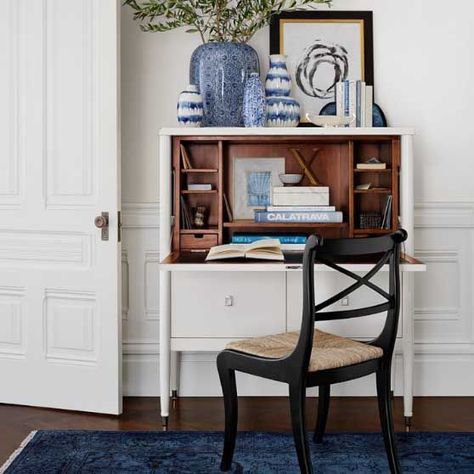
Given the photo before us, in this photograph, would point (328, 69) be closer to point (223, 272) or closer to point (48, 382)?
point (223, 272)

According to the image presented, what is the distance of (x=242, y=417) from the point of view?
3422mm

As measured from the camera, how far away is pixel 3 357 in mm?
3576

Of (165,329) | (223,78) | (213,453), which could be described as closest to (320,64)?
→ (223,78)

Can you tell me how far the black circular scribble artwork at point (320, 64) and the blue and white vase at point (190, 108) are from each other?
0.57 meters

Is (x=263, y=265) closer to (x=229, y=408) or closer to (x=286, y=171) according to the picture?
(x=229, y=408)

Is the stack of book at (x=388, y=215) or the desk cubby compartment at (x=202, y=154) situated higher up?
the desk cubby compartment at (x=202, y=154)

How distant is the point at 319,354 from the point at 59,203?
4.92ft

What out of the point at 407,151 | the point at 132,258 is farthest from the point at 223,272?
the point at 407,151

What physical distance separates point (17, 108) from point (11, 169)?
0.28 metres

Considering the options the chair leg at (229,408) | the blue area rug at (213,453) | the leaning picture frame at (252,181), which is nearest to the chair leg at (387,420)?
the blue area rug at (213,453)

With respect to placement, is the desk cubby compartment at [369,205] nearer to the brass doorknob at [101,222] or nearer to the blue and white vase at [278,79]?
the blue and white vase at [278,79]

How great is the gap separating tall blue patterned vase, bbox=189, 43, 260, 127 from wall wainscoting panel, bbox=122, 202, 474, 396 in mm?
612

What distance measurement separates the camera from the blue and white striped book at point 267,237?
341 cm

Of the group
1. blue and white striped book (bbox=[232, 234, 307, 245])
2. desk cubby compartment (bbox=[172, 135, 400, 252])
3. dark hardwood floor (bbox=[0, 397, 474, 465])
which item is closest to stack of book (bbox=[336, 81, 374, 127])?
desk cubby compartment (bbox=[172, 135, 400, 252])
